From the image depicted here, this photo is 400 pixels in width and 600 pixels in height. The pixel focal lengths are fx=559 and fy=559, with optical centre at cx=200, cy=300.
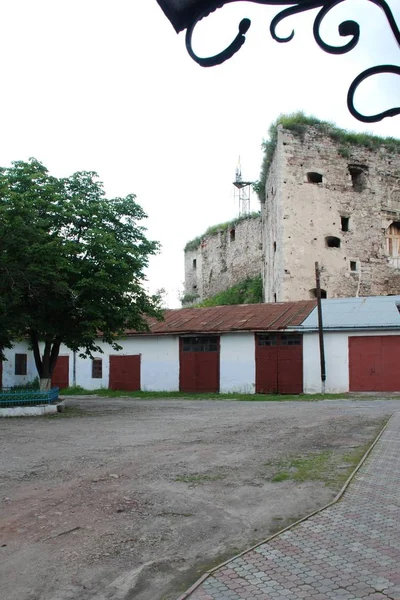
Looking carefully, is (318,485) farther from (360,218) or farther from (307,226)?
(360,218)

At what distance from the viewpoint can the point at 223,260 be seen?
48875mm

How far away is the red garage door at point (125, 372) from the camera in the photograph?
28.5 meters

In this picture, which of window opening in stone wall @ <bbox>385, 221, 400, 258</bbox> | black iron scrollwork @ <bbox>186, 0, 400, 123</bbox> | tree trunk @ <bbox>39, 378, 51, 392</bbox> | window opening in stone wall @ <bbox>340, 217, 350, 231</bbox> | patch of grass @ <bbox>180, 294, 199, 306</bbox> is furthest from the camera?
patch of grass @ <bbox>180, 294, 199, 306</bbox>

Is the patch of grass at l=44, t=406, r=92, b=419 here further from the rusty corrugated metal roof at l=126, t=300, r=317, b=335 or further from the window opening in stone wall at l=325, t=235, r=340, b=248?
the window opening in stone wall at l=325, t=235, r=340, b=248

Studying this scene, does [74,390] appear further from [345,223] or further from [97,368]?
[345,223]

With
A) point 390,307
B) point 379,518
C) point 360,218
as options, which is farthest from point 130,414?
point 360,218

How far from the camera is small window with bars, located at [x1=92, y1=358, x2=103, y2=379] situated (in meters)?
29.9

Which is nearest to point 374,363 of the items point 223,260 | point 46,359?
point 46,359

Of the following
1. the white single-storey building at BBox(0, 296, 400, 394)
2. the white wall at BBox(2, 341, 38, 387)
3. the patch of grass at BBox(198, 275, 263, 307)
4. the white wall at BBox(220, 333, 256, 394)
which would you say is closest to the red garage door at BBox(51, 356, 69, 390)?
the white single-storey building at BBox(0, 296, 400, 394)

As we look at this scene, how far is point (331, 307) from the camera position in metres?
26.6

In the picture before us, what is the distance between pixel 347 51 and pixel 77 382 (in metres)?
29.6

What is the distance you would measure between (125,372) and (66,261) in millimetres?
13530

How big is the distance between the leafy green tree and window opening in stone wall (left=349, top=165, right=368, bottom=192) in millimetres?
21533

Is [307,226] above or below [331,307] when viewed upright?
above
